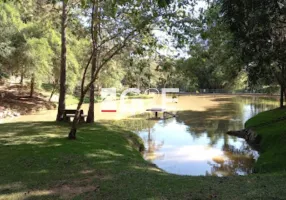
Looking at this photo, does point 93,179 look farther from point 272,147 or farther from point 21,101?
point 21,101

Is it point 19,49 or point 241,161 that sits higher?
point 19,49

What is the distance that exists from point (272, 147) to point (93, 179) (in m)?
8.00

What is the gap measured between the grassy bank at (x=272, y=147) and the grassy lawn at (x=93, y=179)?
2.62 m

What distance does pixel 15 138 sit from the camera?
9688 millimetres

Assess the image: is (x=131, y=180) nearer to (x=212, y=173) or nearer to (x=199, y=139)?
(x=212, y=173)

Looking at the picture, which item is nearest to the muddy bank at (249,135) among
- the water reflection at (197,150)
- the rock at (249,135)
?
the rock at (249,135)

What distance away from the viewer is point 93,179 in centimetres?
594

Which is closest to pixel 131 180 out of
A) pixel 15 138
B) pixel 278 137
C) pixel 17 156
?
pixel 17 156

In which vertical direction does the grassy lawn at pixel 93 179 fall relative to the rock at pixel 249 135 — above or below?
above

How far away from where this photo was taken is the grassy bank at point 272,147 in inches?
342

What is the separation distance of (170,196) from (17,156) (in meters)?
4.45

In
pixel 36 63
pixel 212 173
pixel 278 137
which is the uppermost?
pixel 36 63

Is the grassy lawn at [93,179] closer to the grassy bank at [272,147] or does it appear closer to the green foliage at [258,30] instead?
the grassy bank at [272,147]

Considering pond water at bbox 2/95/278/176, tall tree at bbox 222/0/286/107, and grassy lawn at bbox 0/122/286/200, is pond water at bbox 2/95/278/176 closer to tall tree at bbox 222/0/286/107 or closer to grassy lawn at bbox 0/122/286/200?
grassy lawn at bbox 0/122/286/200
